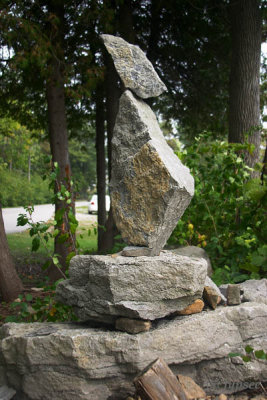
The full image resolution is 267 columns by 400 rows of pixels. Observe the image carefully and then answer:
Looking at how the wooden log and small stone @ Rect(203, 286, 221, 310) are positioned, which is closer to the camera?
the wooden log

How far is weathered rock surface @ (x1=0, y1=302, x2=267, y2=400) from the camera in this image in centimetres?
303

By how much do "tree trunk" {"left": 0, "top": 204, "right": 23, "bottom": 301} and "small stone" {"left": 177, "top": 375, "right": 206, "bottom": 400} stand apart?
363 cm

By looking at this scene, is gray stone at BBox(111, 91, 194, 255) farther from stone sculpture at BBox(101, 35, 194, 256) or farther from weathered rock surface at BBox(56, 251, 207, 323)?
weathered rock surface at BBox(56, 251, 207, 323)

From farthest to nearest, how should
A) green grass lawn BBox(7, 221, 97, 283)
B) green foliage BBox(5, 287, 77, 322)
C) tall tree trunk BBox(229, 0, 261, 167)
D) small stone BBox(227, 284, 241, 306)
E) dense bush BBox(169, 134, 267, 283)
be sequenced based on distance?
green grass lawn BBox(7, 221, 97, 283) → tall tree trunk BBox(229, 0, 261, 167) → dense bush BBox(169, 134, 267, 283) → green foliage BBox(5, 287, 77, 322) → small stone BBox(227, 284, 241, 306)

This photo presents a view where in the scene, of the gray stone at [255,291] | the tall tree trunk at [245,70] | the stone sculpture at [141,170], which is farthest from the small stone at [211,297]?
the tall tree trunk at [245,70]

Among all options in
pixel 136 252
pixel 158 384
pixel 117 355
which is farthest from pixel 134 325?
pixel 136 252

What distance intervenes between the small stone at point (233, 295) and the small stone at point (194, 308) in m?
0.32

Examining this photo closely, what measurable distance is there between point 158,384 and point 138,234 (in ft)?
3.84

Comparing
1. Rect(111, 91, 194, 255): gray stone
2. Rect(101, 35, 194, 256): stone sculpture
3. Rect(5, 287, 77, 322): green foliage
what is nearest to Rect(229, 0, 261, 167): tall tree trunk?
Rect(101, 35, 194, 256): stone sculpture

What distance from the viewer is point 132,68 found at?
Answer: 362cm

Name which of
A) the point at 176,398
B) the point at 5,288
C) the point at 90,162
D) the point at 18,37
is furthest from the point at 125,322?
the point at 90,162

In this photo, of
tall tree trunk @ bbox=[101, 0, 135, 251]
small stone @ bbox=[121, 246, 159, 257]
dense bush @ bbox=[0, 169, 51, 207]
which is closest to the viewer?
small stone @ bbox=[121, 246, 159, 257]

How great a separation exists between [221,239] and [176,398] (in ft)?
10.2

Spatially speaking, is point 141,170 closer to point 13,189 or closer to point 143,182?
point 143,182
